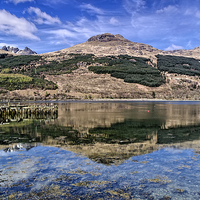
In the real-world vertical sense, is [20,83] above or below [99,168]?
above

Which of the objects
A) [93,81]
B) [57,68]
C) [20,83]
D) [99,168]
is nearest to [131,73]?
[93,81]

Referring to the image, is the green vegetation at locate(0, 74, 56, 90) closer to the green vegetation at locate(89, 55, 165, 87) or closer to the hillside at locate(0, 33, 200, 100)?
the hillside at locate(0, 33, 200, 100)

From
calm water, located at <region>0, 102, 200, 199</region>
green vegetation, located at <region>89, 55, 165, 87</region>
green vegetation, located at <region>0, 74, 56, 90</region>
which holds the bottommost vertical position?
calm water, located at <region>0, 102, 200, 199</region>

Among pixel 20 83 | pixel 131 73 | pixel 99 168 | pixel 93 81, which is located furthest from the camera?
pixel 131 73

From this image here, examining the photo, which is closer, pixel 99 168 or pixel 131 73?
pixel 99 168

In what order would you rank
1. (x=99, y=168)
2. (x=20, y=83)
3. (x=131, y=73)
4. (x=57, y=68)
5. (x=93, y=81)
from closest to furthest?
(x=99, y=168), (x=20, y=83), (x=93, y=81), (x=131, y=73), (x=57, y=68)

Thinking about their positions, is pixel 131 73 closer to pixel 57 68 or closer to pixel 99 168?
pixel 57 68

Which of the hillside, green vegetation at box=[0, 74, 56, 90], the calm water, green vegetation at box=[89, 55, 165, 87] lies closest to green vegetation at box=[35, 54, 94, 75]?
the hillside

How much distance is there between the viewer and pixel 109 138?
18.3 metres

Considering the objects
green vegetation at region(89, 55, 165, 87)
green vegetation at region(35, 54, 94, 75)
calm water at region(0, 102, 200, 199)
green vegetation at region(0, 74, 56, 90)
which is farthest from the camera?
green vegetation at region(35, 54, 94, 75)

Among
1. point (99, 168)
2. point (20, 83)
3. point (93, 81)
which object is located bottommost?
point (99, 168)

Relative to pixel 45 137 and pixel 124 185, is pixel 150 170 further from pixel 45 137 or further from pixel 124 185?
pixel 45 137

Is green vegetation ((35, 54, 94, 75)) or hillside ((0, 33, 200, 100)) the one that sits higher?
green vegetation ((35, 54, 94, 75))

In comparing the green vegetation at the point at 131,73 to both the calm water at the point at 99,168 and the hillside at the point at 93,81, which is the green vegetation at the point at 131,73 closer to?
the hillside at the point at 93,81
